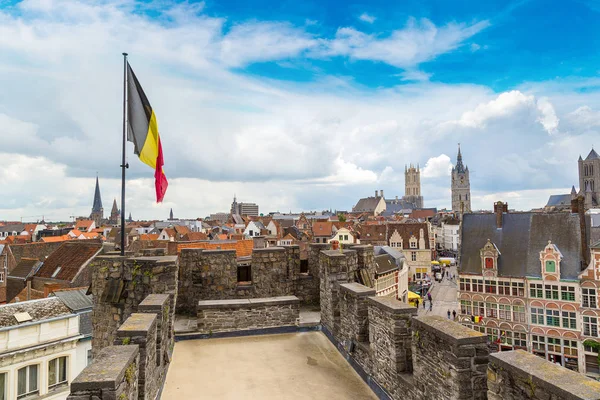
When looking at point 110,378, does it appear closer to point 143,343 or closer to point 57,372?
point 143,343

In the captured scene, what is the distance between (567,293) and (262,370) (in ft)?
111

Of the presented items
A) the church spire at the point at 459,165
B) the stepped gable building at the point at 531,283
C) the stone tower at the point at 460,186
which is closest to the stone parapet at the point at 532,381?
the stepped gable building at the point at 531,283

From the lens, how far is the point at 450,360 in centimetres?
460

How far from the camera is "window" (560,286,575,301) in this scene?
104ft

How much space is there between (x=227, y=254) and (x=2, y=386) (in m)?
13.8

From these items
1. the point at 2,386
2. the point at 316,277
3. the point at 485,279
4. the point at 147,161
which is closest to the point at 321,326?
the point at 316,277

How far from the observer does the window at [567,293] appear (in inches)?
1247

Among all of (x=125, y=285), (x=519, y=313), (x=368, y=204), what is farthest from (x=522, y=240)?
(x=368, y=204)

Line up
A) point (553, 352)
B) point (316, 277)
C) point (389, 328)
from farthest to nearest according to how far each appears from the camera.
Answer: point (553, 352), point (316, 277), point (389, 328)

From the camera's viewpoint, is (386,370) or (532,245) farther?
(532,245)

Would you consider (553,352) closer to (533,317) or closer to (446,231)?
(533,317)

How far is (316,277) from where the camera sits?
11.4 meters

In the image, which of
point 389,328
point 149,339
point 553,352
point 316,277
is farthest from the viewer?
point 553,352

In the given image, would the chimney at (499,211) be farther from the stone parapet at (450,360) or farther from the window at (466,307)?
the stone parapet at (450,360)
